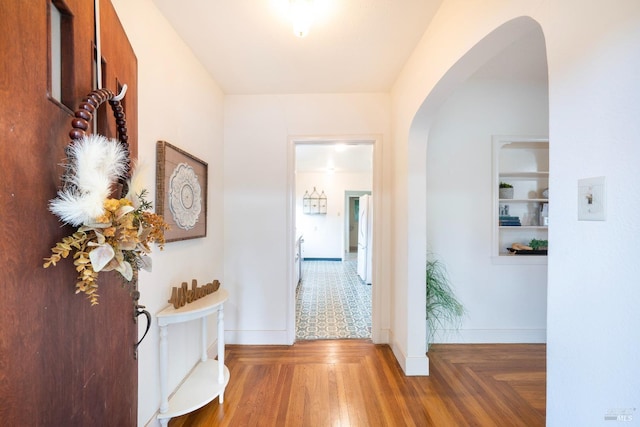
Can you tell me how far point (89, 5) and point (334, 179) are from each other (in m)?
6.25

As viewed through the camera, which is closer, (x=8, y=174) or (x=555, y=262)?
(x=8, y=174)

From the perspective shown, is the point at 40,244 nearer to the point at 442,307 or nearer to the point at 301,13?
the point at 301,13

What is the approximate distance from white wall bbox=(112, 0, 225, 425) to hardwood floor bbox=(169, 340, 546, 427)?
42 centimetres

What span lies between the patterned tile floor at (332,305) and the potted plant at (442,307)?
2.24 ft

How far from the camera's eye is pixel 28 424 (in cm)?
54

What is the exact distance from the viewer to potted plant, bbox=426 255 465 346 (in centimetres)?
236

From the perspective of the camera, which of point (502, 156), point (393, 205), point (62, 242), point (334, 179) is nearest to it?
point (62, 242)

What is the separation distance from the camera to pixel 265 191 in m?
2.54

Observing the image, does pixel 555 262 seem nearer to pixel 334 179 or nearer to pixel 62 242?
pixel 62 242

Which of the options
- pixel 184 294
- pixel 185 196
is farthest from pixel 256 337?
pixel 185 196

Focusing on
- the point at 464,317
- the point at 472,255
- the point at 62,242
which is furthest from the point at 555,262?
the point at 464,317

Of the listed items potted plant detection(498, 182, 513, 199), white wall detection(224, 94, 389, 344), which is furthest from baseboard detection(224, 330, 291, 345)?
potted plant detection(498, 182, 513, 199)

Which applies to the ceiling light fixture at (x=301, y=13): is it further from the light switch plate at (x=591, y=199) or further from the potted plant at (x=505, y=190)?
the potted plant at (x=505, y=190)

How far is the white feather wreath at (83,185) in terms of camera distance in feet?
1.94
